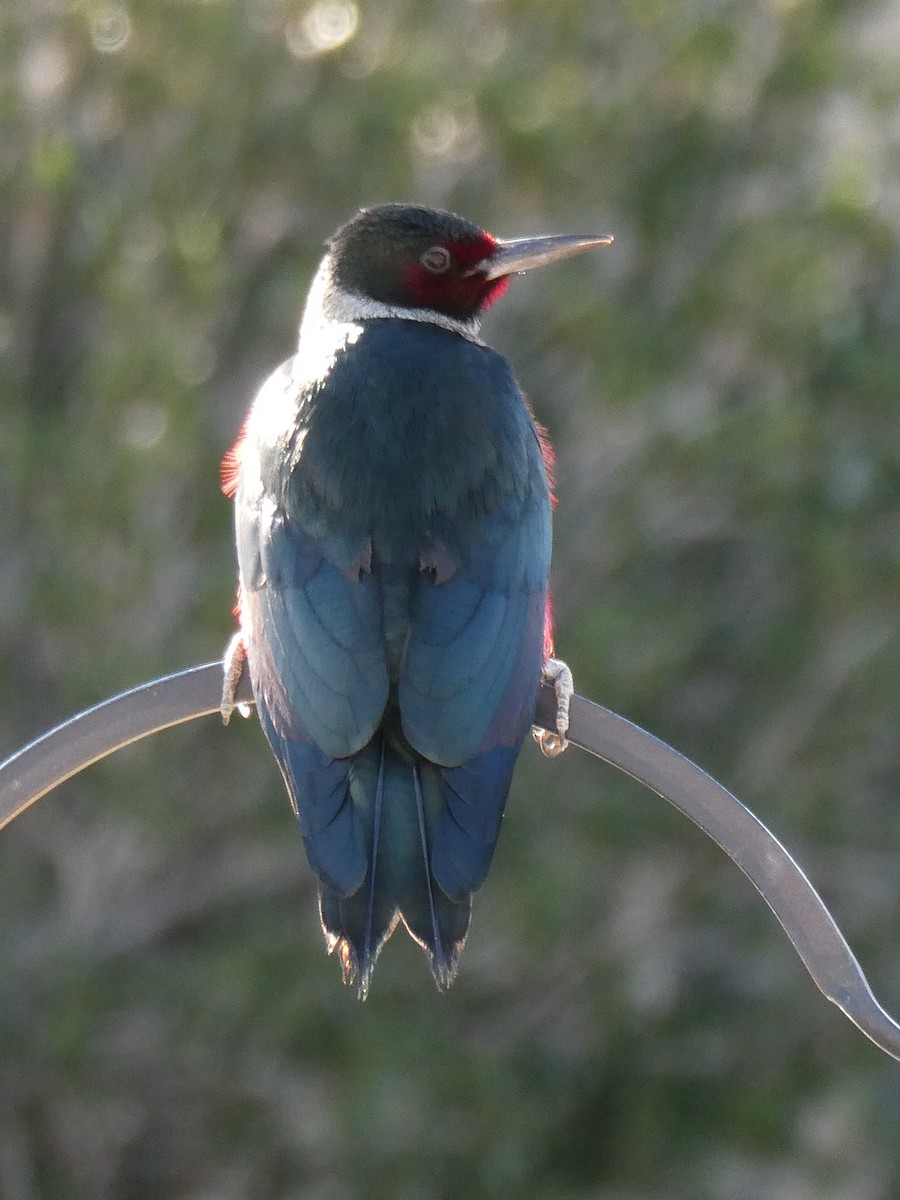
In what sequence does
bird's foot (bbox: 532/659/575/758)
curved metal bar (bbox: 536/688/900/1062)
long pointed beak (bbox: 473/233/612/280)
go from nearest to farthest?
curved metal bar (bbox: 536/688/900/1062) → bird's foot (bbox: 532/659/575/758) → long pointed beak (bbox: 473/233/612/280)

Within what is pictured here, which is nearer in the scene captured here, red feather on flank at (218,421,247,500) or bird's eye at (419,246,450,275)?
red feather on flank at (218,421,247,500)

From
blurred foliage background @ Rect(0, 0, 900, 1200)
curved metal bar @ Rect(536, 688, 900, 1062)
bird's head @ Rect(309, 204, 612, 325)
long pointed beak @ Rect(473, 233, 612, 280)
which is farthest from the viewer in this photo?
blurred foliage background @ Rect(0, 0, 900, 1200)

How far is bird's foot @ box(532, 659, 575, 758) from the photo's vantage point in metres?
3.65

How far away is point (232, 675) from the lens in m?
3.81

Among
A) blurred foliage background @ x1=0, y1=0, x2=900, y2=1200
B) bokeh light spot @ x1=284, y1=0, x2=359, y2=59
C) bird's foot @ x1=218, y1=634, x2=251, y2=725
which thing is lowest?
blurred foliage background @ x1=0, y1=0, x2=900, y2=1200

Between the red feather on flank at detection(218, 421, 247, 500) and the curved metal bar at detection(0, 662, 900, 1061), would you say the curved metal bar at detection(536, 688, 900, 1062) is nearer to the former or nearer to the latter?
the curved metal bar at detection(0, 662, 900, 1061)

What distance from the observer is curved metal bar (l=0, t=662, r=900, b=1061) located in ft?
10.8

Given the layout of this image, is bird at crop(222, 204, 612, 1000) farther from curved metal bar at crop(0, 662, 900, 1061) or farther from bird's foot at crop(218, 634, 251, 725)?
curved metal bar at crop(0, 662, 900, 1061)

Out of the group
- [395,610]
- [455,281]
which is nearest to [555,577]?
[455,281]

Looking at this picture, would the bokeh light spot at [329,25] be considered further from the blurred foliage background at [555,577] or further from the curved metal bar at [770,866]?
the curved metal bar at [770,866]

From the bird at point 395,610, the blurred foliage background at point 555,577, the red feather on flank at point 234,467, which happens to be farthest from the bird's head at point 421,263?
the blurred foliage background at point 555,577

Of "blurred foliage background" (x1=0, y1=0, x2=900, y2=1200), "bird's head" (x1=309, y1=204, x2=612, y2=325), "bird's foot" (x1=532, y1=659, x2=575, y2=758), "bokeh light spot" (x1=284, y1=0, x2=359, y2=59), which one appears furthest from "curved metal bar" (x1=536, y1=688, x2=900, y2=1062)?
"bokeh light spot" (x1=284, y1=0, x2=359, y2=59)

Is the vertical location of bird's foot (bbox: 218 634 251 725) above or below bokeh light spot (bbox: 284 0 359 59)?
below

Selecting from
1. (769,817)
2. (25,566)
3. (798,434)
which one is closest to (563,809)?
(769,817)
